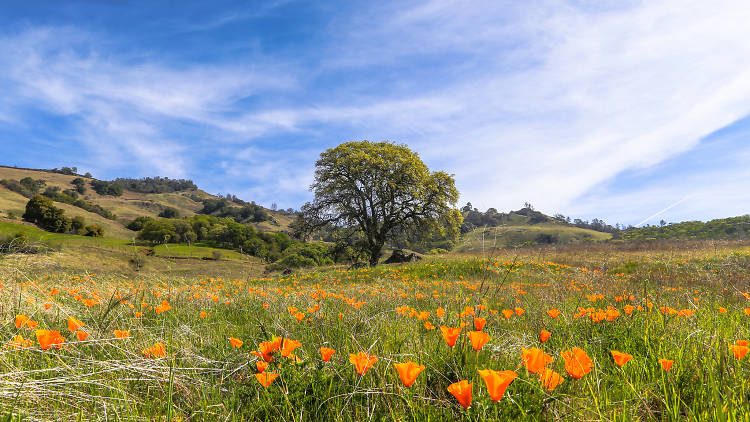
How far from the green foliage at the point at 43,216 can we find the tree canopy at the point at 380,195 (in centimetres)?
4512

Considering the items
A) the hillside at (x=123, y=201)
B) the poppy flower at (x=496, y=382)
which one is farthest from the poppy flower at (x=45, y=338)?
the hillside at (x=123, y=201)

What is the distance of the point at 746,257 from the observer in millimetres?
13562

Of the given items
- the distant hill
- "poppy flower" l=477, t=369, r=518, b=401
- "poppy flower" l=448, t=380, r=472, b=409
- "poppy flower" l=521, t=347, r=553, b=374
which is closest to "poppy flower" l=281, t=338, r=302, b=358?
"poppy flower" l=448, t=380, r=472, b=409

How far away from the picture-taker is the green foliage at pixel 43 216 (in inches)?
1857

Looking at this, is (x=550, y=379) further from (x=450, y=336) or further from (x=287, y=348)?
(x=287, y=348)

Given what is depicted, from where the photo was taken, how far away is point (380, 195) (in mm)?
26219

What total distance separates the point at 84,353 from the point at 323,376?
6.51ft

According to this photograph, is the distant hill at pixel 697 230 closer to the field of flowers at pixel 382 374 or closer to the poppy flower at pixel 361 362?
the field of flowers at pixel 382 374

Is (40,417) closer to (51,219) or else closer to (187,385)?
(187,385)

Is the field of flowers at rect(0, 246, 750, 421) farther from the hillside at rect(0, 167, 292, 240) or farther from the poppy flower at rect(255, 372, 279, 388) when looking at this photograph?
the hillside at rect(0, 167, 292, 240)

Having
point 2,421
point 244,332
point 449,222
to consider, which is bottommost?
point 244,332

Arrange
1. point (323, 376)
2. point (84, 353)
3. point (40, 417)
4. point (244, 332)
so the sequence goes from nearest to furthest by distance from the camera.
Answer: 1. point (40, 417)
2. point (323, 376)
3. point (84, 353)
4. point (244, 332)

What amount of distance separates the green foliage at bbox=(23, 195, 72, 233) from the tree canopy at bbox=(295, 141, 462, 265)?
148 ft

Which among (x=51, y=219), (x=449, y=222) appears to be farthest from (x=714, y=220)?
(x=51, y=219)
